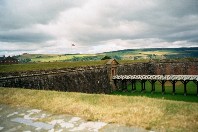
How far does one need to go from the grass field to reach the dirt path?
1.14 ft

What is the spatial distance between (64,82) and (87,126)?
1847 centimetres

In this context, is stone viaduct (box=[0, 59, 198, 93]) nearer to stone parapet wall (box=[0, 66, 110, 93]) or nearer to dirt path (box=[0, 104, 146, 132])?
stone parapet wall (box=[0, 66, 110, 93])

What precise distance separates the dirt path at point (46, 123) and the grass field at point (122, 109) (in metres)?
0.35

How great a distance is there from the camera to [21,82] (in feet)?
59.5

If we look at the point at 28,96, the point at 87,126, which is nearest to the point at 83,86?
the point at 28,96

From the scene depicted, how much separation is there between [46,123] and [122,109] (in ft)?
8.28

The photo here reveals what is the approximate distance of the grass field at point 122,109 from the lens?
5.78 metres

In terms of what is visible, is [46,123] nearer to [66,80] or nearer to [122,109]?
[122,109]

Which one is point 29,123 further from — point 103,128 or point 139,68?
point 139,68

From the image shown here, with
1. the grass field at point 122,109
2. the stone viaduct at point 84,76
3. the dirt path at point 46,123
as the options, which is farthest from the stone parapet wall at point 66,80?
the dirt path at point 46,123

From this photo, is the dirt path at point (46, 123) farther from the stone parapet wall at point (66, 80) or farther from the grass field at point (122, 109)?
the stone parapet wall at point (66, 80)

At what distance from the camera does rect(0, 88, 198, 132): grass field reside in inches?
227

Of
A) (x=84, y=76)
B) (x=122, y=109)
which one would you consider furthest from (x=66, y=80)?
(x=122, y=109)

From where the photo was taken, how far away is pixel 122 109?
7.14 m
